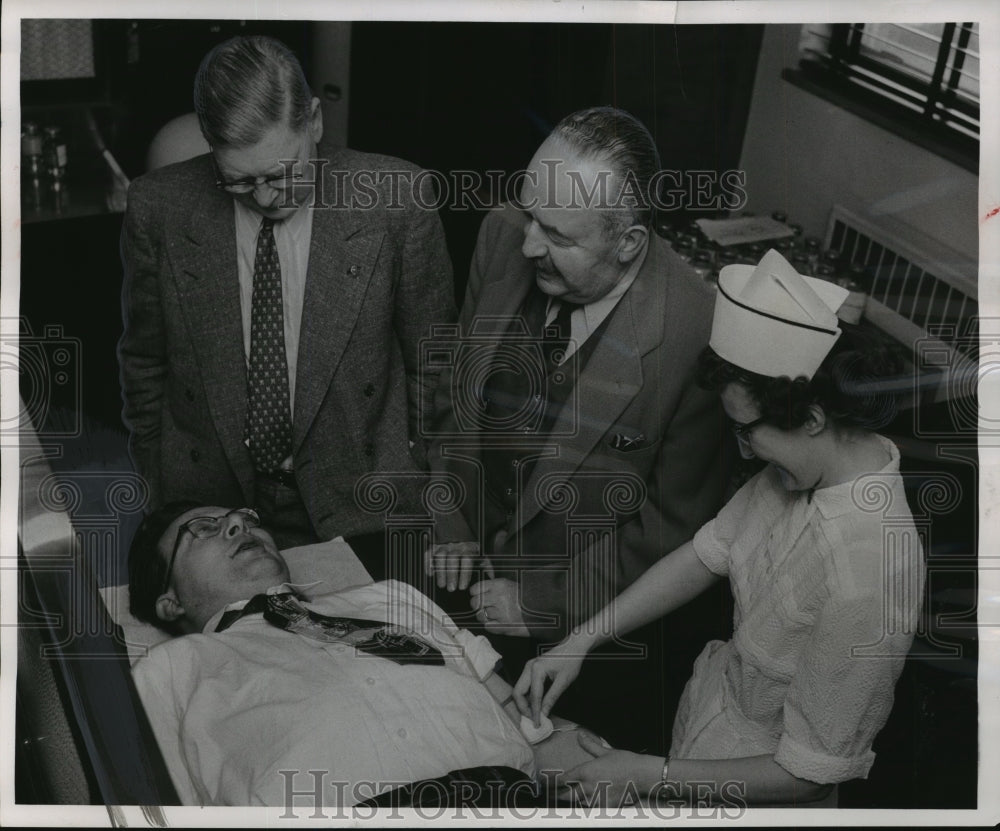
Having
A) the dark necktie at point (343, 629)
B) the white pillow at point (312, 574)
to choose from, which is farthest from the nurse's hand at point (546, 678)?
the white pillow at point (312, 574)

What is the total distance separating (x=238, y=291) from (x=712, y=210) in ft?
2.46

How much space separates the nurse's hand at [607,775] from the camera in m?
1.59

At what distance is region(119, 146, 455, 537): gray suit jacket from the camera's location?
62.6 inches

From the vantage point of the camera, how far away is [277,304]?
63.1 inches

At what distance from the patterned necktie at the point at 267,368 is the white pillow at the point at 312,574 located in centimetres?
15

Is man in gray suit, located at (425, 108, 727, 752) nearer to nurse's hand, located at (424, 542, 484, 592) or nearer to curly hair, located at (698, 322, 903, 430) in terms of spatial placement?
nurse's hand, located at (424, 542, 484, 592)

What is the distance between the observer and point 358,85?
1593mm

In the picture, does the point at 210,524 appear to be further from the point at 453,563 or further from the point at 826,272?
the point at 826,272

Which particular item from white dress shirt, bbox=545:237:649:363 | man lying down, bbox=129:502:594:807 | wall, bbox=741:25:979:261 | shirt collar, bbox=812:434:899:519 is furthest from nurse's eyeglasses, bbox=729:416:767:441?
man lying down, bbox=129:502:594:807

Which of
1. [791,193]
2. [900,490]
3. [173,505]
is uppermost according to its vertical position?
[791,193]

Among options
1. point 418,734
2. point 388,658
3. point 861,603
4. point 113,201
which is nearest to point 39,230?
point 113,201

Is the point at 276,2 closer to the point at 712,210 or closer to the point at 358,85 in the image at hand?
the point at 358,85

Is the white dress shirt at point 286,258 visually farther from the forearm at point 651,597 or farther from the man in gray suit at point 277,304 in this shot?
the forearm at point 651,597

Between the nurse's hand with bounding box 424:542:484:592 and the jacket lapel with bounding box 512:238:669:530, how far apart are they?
0.13 metres
